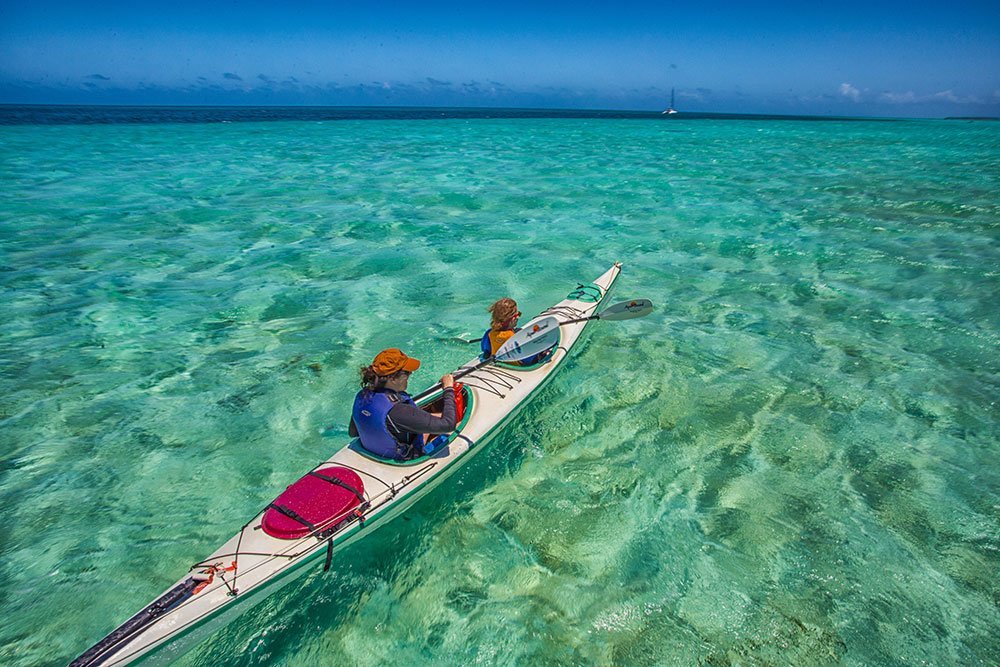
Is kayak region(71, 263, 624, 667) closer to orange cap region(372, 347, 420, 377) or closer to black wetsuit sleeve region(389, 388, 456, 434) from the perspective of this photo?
black wetsuit sleeve region(389, 388, 456, 434)

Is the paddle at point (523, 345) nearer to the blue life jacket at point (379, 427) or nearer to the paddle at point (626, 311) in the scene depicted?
the paddle at point (626, 311)

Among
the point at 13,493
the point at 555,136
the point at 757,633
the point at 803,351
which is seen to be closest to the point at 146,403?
the point at 13,493

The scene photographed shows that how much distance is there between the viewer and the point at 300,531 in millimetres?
4641

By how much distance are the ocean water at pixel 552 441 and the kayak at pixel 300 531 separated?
0.56m

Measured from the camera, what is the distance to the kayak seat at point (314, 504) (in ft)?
15.3

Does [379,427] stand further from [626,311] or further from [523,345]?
[626,311]

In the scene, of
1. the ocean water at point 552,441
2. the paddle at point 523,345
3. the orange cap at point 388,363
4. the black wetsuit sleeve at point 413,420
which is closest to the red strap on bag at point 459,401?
the paddle at point 523,345

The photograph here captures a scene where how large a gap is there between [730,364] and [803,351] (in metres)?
1.46

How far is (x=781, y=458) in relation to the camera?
661 centimetres

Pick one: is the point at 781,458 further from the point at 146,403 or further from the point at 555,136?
the point at 555,136

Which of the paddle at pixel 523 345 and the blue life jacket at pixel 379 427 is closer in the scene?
the blue life jacket at pixel 379 427

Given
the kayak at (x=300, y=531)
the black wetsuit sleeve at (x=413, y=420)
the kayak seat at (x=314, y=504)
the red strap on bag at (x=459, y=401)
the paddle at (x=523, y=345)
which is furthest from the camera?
the paddle at (x=523, y=345)

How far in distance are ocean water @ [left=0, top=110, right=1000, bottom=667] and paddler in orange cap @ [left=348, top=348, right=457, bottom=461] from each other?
34.9 inches

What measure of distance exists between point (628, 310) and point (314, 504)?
6.14 meters
